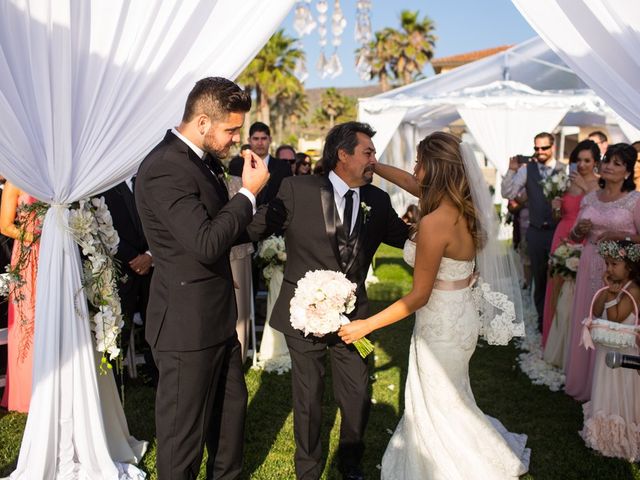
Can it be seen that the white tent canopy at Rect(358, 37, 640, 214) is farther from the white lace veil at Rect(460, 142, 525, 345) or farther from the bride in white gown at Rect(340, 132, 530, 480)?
the bride in white gown at Rect(340, 132, 530, 480)

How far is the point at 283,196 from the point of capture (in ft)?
12.2

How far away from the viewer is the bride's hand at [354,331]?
3418 millimetres

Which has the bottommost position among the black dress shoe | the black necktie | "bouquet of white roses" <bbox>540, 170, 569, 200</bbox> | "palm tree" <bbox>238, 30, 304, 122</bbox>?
the black dress shoe

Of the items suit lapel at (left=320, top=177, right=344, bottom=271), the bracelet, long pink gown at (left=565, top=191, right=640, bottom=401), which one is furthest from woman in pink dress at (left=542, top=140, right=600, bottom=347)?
suit lapel at (left=320, top=177, right=344, bottom=271)

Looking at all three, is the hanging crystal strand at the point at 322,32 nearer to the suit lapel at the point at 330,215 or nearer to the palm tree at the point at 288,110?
the suit lapel at the point at 330,215

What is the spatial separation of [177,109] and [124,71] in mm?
384

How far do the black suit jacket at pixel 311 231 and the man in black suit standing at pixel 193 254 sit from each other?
0.51m

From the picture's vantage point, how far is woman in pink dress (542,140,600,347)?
248 inches

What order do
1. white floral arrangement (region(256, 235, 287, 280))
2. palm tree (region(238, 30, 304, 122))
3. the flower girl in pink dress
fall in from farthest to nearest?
palm tree (region(238, 30, 304, 122))
white floral arrangement (region(256, 235, 287, 280))
the flower girl in pink dress

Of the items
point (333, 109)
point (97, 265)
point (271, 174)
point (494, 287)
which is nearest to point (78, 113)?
point (97, 265)

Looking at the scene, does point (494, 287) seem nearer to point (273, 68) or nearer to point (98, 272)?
point (98, 272)

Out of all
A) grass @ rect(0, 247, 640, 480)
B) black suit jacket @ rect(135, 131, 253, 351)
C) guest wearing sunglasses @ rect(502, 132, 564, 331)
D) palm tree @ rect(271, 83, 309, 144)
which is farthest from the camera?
palm tree @ rect(271, 83, 309, 144)

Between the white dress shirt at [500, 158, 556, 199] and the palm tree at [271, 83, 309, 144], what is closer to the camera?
the white dress shirt at [500, 158, 556, 199]

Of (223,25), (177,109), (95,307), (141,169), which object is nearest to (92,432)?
(95,307)
